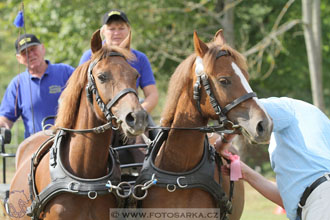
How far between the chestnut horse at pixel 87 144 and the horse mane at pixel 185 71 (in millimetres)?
413

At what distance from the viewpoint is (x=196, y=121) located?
3975 millimetres

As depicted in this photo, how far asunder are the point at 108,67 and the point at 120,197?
3.44ft

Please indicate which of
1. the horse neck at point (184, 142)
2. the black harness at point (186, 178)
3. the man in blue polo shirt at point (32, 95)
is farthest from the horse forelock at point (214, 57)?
the man in blue polo shirt at point (32, 95)

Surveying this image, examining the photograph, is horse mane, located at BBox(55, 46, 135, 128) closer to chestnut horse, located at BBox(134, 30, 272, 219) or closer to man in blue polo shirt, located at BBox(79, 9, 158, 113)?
chestnut horse, located at BBox(134, 30, 272, 219)

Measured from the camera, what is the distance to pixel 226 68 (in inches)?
149

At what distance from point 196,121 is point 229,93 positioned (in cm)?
41

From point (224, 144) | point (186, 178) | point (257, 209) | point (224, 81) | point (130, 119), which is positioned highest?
point (224, 81)

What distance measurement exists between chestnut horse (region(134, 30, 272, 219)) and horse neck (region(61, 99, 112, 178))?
42 cm

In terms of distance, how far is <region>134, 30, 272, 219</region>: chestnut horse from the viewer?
147 inches

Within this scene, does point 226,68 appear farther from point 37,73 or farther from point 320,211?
point 37,73

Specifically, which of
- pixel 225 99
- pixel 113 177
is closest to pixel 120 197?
pixel 113 177

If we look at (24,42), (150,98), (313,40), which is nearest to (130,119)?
(150,98)

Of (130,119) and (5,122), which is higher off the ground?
(130,119)

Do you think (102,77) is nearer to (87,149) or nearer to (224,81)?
(87,149)
